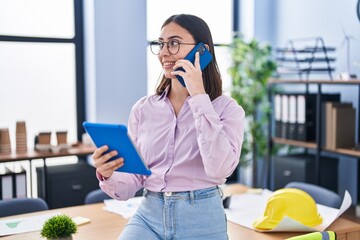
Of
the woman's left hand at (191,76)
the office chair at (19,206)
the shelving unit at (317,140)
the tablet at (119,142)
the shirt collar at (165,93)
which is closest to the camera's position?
the tablet at (119,142)

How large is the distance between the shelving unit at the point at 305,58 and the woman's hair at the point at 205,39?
7.62 ft

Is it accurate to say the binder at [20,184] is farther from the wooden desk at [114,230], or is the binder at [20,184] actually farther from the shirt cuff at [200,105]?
the shirt cuff at [200,105]

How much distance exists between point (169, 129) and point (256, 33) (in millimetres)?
3343

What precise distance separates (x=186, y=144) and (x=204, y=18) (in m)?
3.25

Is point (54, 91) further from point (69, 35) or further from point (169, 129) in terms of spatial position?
point (169, 129)

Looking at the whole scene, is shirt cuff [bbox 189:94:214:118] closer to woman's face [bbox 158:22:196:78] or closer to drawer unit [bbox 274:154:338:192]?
woman's face [bbox 158:22:196:78]

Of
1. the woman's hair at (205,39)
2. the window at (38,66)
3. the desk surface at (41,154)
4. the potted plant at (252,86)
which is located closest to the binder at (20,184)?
the desk surface at (41,154)

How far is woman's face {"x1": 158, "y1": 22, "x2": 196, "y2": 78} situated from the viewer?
1640mm

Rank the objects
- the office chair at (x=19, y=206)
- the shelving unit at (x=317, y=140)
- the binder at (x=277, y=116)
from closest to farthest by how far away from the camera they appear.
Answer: the office chair at (x=19, y=206) < the shelving unit at (x=317, y=140) < the binder at (x=277, y=116)

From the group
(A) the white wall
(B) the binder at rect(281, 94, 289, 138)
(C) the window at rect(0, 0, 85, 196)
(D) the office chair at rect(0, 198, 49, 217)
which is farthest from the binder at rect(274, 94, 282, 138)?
(D) the office chair at rect(0, 198, 49, 217)

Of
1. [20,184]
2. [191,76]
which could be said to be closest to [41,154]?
[20,184]

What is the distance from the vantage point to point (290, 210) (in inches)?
77.0

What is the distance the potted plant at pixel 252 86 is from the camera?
14.3 ft

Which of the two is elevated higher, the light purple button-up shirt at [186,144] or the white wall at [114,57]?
the white wall at [114,57]
